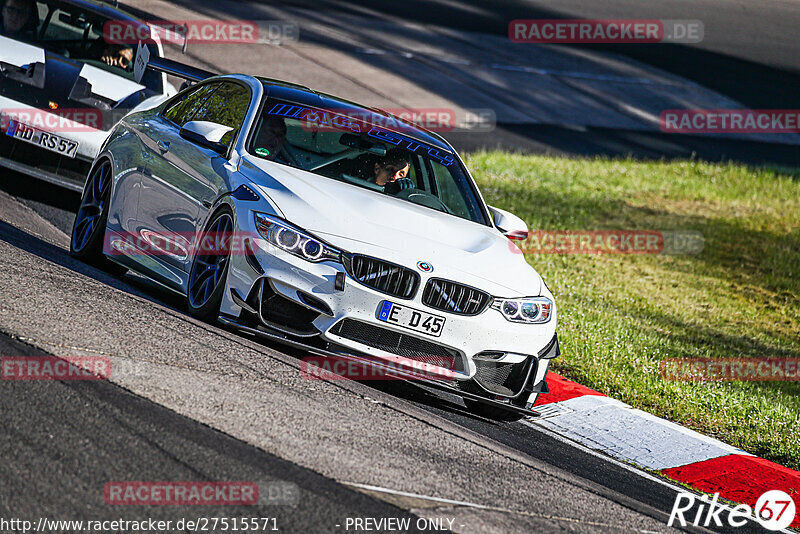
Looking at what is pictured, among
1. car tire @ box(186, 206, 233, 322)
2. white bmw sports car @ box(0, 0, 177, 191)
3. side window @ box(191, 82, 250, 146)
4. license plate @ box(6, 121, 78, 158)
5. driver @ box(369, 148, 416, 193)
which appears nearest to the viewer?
car tire @ box(186, 206, 233, 322)

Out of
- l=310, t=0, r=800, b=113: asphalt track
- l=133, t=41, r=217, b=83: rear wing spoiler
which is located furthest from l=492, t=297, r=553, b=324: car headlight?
l=310, t=0, r=800, b=113: asphalt track

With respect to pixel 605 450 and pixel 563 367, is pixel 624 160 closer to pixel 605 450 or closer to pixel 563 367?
pixel 563 367

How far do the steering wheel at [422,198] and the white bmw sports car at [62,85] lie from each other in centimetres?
274

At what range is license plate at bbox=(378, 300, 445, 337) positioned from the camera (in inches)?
240

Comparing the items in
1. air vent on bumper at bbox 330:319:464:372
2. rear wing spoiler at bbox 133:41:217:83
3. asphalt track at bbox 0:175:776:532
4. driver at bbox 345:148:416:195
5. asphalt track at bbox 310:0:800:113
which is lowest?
asphalt track at bbox 0:175:776:532

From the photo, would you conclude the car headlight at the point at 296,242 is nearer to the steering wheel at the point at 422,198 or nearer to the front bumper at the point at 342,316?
the front bumper at the point at 342,316

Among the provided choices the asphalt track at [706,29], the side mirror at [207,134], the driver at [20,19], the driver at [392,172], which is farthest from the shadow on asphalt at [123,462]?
the asphalt track at [706,29]

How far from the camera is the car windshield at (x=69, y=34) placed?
10.9 metres

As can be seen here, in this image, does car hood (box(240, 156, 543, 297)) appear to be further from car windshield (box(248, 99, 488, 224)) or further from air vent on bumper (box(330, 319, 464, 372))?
air vent on bumper (box(330, 319, 464, 372))

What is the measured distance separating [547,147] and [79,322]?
572 inches

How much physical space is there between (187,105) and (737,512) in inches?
181

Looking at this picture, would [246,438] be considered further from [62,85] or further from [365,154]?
[62,85]

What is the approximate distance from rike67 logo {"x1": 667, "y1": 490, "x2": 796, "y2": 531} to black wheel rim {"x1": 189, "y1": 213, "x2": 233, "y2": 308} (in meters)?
2.81

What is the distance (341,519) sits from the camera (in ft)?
13.9
